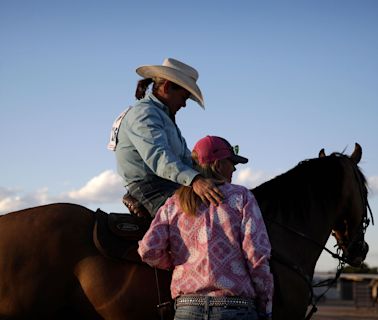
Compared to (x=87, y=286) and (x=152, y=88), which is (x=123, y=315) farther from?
(x=152, y=88)

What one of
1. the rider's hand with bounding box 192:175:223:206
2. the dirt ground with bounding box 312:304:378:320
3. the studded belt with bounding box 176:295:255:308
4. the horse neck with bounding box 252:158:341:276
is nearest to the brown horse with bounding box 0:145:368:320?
the horse neck with bounding box 252:158:341:276

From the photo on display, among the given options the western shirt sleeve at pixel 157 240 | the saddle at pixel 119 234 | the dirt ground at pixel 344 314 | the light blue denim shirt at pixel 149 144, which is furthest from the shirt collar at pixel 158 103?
the dirt ground at pixel 344 314

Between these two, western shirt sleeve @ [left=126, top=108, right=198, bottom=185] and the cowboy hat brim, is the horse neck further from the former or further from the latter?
the cowboy hat brim

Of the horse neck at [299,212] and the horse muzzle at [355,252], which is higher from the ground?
the horse neck at [299,212]

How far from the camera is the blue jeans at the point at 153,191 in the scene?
6145 mm

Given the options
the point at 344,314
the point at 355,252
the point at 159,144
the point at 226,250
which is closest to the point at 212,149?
the point at 226,250

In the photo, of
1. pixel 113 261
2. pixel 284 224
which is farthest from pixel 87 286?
pixel 284 224

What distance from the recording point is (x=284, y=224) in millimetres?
6367

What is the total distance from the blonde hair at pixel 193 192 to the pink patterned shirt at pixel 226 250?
0.20ft

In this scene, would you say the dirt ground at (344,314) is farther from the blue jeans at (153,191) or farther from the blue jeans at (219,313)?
the blue jeans at (219,313)

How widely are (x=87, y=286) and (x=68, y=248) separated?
376mm

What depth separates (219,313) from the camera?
461cm

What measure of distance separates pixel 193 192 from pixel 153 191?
1.31 meters

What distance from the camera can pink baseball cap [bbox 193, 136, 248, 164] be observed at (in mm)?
4957
